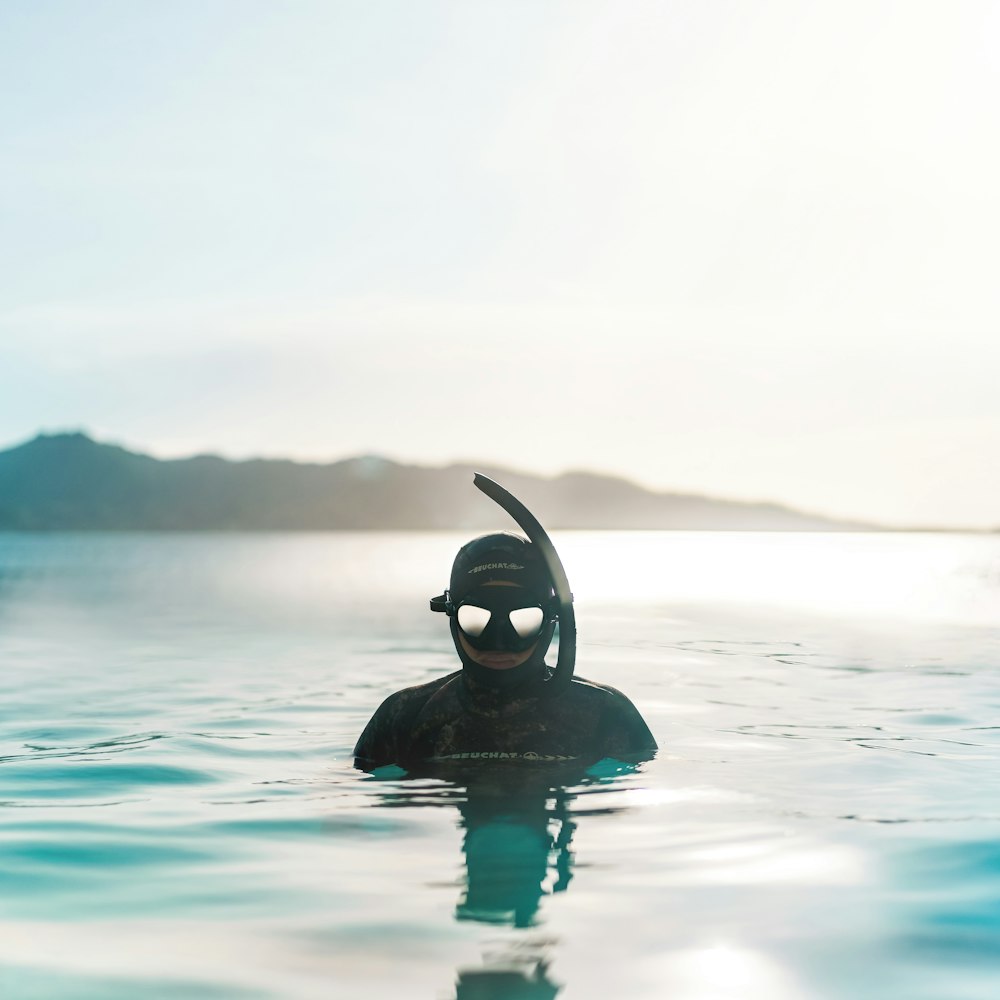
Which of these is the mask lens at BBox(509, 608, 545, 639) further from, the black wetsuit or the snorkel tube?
the black wetsuit

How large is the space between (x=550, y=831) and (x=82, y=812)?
2716 mm

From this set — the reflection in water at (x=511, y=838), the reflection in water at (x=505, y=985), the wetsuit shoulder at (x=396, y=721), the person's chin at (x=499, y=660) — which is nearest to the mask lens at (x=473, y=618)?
the person's chin at (x=499, y=660)

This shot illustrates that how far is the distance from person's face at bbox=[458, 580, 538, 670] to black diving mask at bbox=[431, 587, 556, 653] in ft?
0.06

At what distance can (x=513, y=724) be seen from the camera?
670 centimetres

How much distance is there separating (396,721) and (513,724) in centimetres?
71

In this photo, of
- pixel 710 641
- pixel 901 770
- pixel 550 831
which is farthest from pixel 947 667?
pixel 550 831

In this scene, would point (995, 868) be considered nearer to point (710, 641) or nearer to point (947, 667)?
point (947, 667)

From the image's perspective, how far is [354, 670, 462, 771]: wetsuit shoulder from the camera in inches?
271

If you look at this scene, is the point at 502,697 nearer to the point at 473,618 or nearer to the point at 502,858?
the point at 473,618

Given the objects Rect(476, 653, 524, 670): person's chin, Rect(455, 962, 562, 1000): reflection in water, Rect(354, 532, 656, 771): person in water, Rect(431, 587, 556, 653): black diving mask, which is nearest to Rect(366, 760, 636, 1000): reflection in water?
Rect(455, 962, 562, 1000): reflection in water

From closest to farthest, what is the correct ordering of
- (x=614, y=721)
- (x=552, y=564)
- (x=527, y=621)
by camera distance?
1. (x=552, y=564)
2. (x=527, y=621)
3. (x=614, y=721)

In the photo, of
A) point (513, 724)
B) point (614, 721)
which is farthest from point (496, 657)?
point (614, 721)

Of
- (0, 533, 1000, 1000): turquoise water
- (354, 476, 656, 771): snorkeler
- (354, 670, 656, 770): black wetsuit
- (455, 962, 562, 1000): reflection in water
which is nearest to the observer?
(455, 962, 562, 1000): reflection in water

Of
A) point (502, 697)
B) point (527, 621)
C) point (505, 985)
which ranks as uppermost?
point (527, 621)
